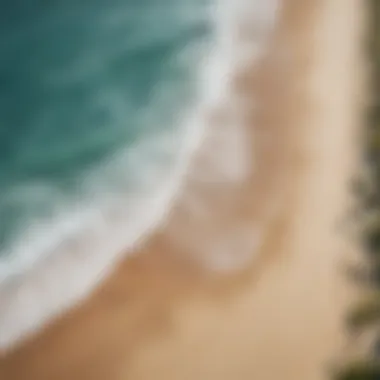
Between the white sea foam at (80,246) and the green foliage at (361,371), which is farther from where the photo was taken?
the white sea foam at (80,246)

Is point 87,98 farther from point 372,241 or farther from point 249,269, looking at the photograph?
point 372,241

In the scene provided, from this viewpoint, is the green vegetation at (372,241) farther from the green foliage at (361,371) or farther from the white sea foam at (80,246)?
the white sea foam at (80,246)

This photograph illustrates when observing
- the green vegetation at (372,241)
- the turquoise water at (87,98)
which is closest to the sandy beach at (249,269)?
the green vegetation at (372,241)

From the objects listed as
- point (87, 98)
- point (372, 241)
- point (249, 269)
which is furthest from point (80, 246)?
point (372, 241)

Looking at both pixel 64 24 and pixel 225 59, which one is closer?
pixel 225 59

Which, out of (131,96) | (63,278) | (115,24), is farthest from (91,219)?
(115,24)

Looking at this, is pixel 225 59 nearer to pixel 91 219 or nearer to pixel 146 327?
pixel 91 219

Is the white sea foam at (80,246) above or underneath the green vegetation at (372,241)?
above

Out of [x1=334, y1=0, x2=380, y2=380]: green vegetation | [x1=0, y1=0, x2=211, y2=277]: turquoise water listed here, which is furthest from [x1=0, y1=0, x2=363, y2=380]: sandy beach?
[x1=0, y1=0, x2=211, y2=277]: turquoise water
